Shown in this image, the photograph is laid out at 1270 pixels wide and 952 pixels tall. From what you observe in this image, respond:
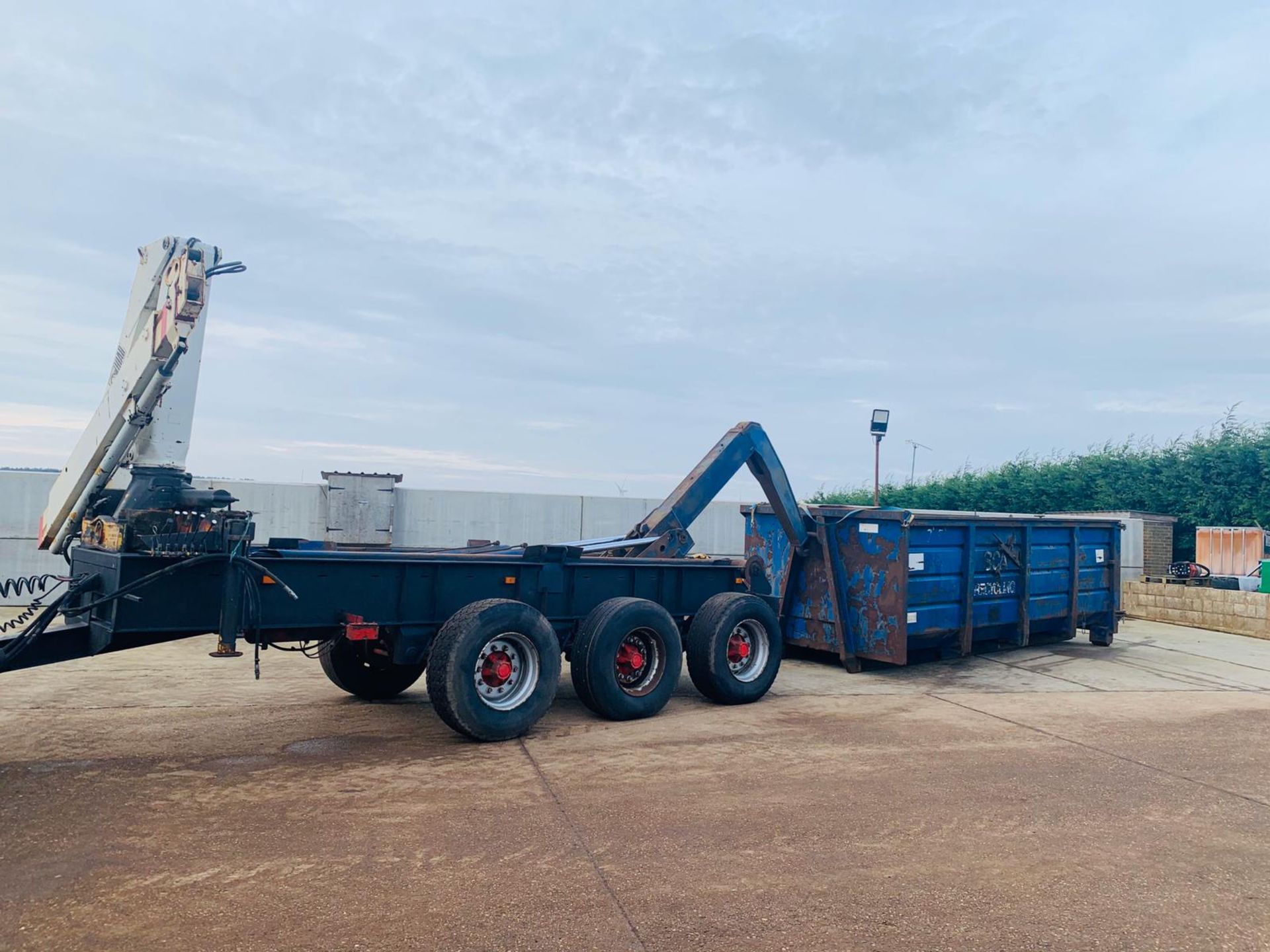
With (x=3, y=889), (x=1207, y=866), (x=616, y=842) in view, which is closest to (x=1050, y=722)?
(x=1207, y=866)

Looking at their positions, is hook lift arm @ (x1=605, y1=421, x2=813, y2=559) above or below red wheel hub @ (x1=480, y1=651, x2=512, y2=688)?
above

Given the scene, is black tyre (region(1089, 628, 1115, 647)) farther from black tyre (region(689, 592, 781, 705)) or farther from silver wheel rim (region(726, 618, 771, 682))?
silver wheel rim (region(726, 618, 771, 682))

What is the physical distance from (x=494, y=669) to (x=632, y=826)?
241 centimetres

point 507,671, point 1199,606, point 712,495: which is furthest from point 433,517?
point 1199,606

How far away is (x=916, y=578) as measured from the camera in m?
11.0

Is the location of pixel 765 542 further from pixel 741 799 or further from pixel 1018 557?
pixel 741 799

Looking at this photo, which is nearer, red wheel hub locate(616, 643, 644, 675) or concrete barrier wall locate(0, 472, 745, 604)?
red wheel hub locate(616, 643, 644, 675)

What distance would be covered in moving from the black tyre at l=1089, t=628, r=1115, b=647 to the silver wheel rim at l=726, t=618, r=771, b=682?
6800mm

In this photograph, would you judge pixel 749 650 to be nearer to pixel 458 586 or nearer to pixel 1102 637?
pixel 458 586

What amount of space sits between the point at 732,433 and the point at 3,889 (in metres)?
7.56

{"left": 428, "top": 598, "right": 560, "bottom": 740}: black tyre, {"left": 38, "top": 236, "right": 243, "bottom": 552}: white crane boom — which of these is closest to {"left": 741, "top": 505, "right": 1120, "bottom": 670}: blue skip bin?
{"left": 428, "top": 598, "right": 560, "bottom": 740}: black tyre

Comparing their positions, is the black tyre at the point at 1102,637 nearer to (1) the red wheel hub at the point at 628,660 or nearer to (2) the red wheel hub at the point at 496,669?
(1) the red wheel hub at the point at 628,660

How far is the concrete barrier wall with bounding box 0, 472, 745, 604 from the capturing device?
53.6 ft

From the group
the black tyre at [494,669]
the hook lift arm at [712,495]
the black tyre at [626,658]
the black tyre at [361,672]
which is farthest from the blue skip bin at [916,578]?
the black tyre at [361,672]
